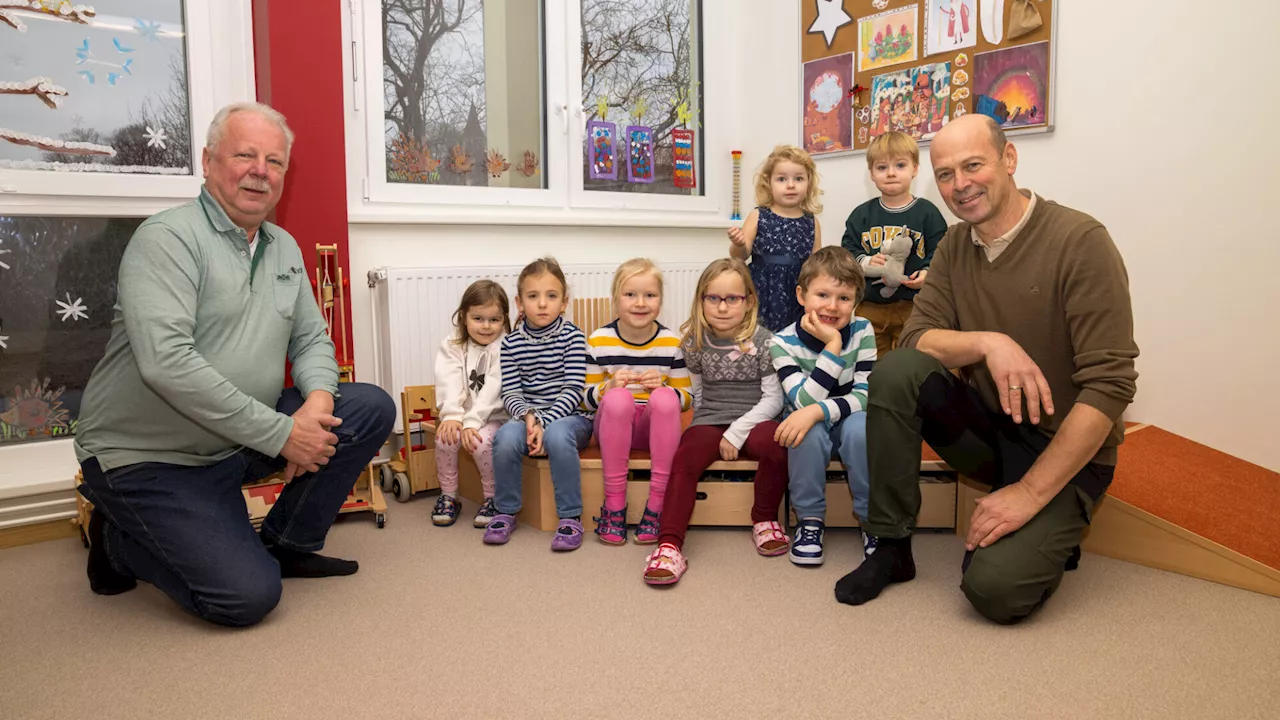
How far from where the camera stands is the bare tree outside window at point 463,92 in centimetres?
334

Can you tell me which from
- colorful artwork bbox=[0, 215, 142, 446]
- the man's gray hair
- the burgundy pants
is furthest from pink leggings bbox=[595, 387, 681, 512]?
colorful artwork bbox=[0, 215, 142, 446]

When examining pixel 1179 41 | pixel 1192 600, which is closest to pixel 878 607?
pixel 1192 600

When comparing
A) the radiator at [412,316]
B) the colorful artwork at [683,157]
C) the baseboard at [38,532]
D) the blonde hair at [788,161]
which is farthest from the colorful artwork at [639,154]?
the baseboard at [38,532]

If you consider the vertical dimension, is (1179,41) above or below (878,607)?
above

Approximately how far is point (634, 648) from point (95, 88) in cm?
242

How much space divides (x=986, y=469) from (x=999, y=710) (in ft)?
2.48

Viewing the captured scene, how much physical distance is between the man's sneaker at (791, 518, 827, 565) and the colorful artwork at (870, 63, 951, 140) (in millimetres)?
1830

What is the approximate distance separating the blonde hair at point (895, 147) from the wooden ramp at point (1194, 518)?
1266 mm

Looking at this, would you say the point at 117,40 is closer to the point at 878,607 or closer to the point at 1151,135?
the point at 878,607

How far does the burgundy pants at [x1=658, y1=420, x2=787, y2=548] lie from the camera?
A: 2.39 m

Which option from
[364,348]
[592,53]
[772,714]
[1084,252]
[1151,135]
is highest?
[592,53]

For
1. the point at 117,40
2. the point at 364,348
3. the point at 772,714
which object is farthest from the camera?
the point at 364,348

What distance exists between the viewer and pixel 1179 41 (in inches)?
112

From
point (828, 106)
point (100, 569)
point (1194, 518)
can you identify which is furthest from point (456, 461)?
point (828, 106)
